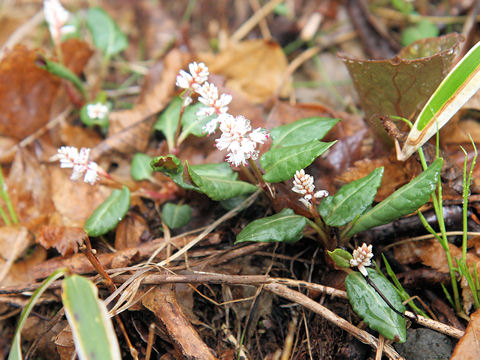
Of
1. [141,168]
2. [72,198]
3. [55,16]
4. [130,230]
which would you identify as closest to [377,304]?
[130,230]

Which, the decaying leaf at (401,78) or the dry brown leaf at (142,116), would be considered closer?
the decaying leaf at (401,78)

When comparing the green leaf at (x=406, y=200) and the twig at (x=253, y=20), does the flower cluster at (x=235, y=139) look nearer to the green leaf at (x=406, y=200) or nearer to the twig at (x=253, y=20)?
the green leaf at (x=406, y=200)

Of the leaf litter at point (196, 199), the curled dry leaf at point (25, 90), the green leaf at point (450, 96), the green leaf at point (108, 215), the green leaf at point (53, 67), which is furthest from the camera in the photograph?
the curled dry leaf at point (25, 90)

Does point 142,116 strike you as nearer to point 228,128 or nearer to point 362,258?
point 228,128

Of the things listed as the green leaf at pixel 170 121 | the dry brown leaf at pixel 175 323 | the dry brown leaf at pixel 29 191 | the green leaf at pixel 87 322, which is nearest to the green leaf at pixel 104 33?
the green leaf at pixel 170 121

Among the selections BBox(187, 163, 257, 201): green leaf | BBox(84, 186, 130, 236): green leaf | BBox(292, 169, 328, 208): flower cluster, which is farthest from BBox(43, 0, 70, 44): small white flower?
BBox(292, 169, 328, 208): flower cluster

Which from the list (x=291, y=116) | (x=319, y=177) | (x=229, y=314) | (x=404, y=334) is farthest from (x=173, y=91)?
(x=404, y=334)
